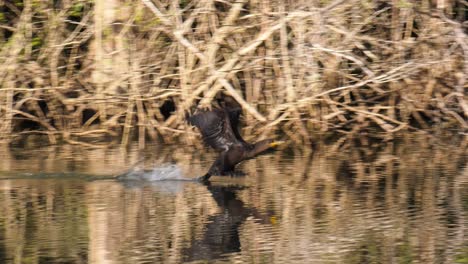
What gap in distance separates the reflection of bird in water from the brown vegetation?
2.00 metres

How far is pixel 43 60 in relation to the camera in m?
13.9

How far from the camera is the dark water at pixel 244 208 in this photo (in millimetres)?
7293

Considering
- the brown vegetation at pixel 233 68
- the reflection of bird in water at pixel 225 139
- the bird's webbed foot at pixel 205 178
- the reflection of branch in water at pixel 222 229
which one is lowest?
the reflection of branch in water at pixel 222 229

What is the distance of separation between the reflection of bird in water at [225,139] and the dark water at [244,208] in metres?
0.19

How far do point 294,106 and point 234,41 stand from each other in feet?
4.84

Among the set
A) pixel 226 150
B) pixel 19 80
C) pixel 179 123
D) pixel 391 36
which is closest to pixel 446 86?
pixel 391 36

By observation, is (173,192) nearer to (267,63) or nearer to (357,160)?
(357,160)

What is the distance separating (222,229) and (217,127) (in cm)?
233

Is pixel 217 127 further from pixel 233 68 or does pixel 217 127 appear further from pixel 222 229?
pixel 233 68

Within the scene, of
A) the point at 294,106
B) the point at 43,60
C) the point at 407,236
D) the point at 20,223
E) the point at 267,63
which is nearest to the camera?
the point at 407,236

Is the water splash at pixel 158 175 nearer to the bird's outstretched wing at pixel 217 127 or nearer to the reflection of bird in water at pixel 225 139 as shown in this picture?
the reflection of bird in water at pixel 225 139

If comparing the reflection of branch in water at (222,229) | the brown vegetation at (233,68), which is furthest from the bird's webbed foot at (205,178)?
the brown vegetation at (233,68)

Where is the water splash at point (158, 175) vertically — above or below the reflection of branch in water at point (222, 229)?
above

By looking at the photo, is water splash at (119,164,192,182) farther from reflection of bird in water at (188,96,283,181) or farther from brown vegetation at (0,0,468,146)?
brown vegetation at (0,0,468,146)
